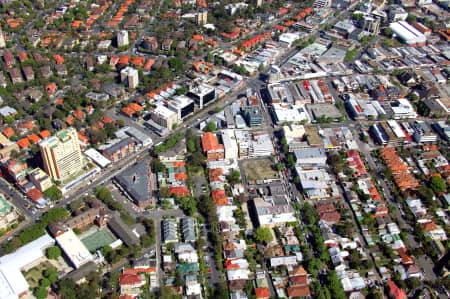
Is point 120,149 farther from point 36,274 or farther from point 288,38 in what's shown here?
point 288,38

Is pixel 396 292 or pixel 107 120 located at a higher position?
pixel 107 120

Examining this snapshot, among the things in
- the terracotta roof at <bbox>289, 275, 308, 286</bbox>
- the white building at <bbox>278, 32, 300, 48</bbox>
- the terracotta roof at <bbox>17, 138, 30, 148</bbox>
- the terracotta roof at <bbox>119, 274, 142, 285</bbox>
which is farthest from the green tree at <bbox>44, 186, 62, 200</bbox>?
the white building at <bbox>278, 32, 300, 48</bbox>

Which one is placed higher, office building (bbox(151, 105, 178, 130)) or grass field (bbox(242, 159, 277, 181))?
office building (bbox(151, 105, 178, 130))

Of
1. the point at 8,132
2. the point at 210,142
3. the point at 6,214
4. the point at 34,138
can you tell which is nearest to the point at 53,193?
the point at 6,214

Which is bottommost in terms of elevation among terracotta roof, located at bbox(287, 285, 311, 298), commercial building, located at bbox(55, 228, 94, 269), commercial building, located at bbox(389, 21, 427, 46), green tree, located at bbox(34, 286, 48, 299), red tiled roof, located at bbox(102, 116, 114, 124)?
green tree, located at bbox(34, 286, 48, 299)

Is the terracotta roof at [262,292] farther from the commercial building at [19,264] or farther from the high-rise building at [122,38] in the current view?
the high-rise building at [122,38]

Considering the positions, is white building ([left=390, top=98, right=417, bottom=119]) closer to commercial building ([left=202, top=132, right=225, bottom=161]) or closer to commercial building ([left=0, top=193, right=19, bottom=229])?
commercial building ([left=202, top=132, right=225, bottom=161])

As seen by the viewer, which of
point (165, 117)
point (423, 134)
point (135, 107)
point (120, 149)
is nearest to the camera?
point (120, 149)
